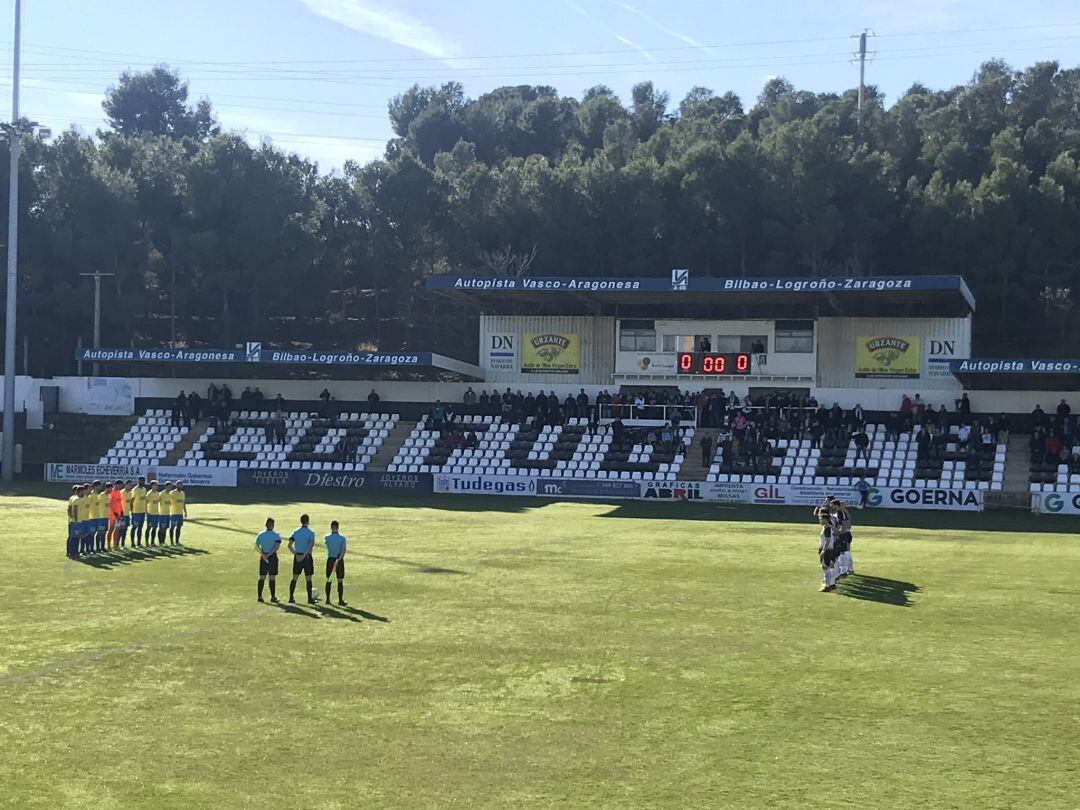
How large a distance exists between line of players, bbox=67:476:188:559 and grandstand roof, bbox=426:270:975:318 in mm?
24858

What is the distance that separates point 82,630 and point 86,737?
6679mm

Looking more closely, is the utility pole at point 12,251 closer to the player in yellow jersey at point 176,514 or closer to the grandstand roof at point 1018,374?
the player in yellow jersey at point 176,514

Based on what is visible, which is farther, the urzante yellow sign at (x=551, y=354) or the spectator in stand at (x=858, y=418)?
the urzante yellow sign at (x=551, y=354)

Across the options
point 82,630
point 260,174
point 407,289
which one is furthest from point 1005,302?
point 82,630

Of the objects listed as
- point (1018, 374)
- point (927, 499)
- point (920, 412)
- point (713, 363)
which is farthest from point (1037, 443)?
point (713, 363)

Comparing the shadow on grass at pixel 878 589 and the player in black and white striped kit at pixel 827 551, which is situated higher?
the player in black and white striped kit at pixel 827 551

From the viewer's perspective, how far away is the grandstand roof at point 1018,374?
1924 inches

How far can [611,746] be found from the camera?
1354 cm

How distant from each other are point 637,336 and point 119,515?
32.0 m

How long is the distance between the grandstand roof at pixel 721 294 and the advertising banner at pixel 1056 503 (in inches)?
393

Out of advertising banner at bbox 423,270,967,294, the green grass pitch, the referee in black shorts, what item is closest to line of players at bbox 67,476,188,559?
the green grass pitch

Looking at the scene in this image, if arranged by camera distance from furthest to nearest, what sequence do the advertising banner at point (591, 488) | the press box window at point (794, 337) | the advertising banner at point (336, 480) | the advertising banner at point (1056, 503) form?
the press box window at point (794, 337)
the advertising banner at point (336, 480)
the advertising banner at point (591, 488)
the advertising banner at point (1056, 503)

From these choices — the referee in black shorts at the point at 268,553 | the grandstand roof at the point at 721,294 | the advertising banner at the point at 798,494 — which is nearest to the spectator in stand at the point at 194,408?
the grandstand roof at the point at 721,294

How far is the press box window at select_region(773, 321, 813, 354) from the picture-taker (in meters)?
56.3
